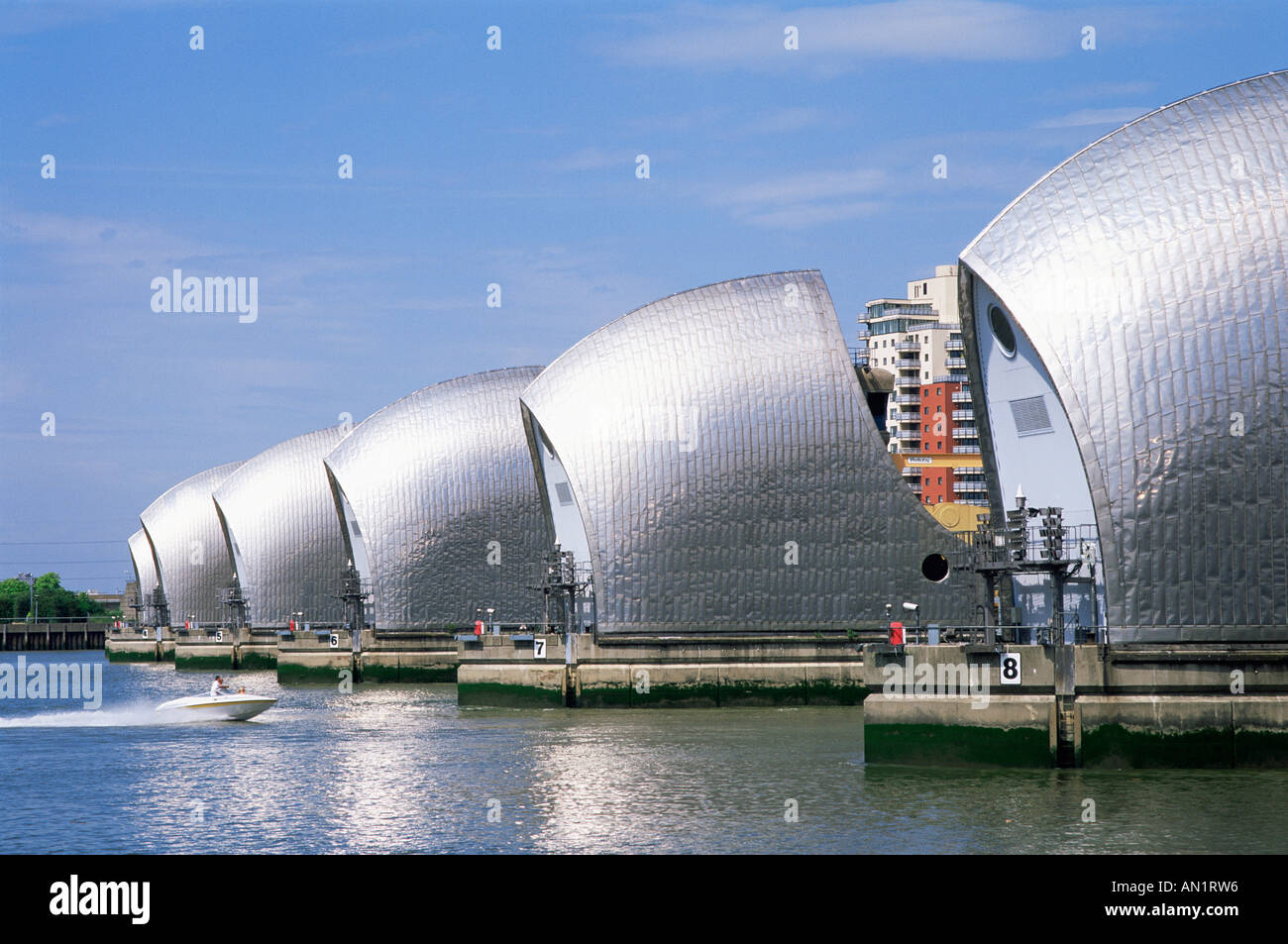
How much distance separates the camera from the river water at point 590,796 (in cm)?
2595

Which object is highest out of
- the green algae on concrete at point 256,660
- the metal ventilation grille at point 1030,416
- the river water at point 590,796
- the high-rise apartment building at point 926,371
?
the high-rise apartment building at point 926,371

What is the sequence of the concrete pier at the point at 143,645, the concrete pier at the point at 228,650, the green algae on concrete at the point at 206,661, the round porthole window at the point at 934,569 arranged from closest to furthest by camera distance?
1. the round porthole window at the point at 934,569
2. the concrete pier at the point at 228,650
3. the green algae on concrete at the point at 206,661
4. the concrete pier at the point at 143,645

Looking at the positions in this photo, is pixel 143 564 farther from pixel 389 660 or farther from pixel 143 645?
pixel 389 660

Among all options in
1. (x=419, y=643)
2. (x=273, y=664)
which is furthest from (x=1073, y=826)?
(x=273, y=664)

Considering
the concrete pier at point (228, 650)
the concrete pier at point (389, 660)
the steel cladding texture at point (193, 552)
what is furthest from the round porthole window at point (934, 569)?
the steel cladding texture at point (193, 552)

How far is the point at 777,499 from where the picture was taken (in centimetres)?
5562

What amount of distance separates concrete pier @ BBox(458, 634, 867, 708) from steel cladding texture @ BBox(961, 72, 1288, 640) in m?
17.0

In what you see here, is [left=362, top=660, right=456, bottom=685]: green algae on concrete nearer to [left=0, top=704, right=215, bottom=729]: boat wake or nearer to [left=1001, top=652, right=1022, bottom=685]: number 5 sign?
[left=0, top=704, right=215, bottom=729]: boat wake

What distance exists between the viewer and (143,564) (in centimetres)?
13550

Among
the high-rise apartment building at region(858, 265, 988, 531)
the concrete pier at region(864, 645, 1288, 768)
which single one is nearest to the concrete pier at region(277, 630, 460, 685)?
the concrete pier at region(864, 645, 1288, 768)

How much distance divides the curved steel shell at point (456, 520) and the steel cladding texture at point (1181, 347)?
4157 cm

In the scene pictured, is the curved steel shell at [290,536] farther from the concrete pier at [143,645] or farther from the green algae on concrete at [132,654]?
the green algae on concrete at [132,654]

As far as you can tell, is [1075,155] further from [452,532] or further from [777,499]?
[452,532]

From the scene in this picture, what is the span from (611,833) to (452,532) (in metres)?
50.9
